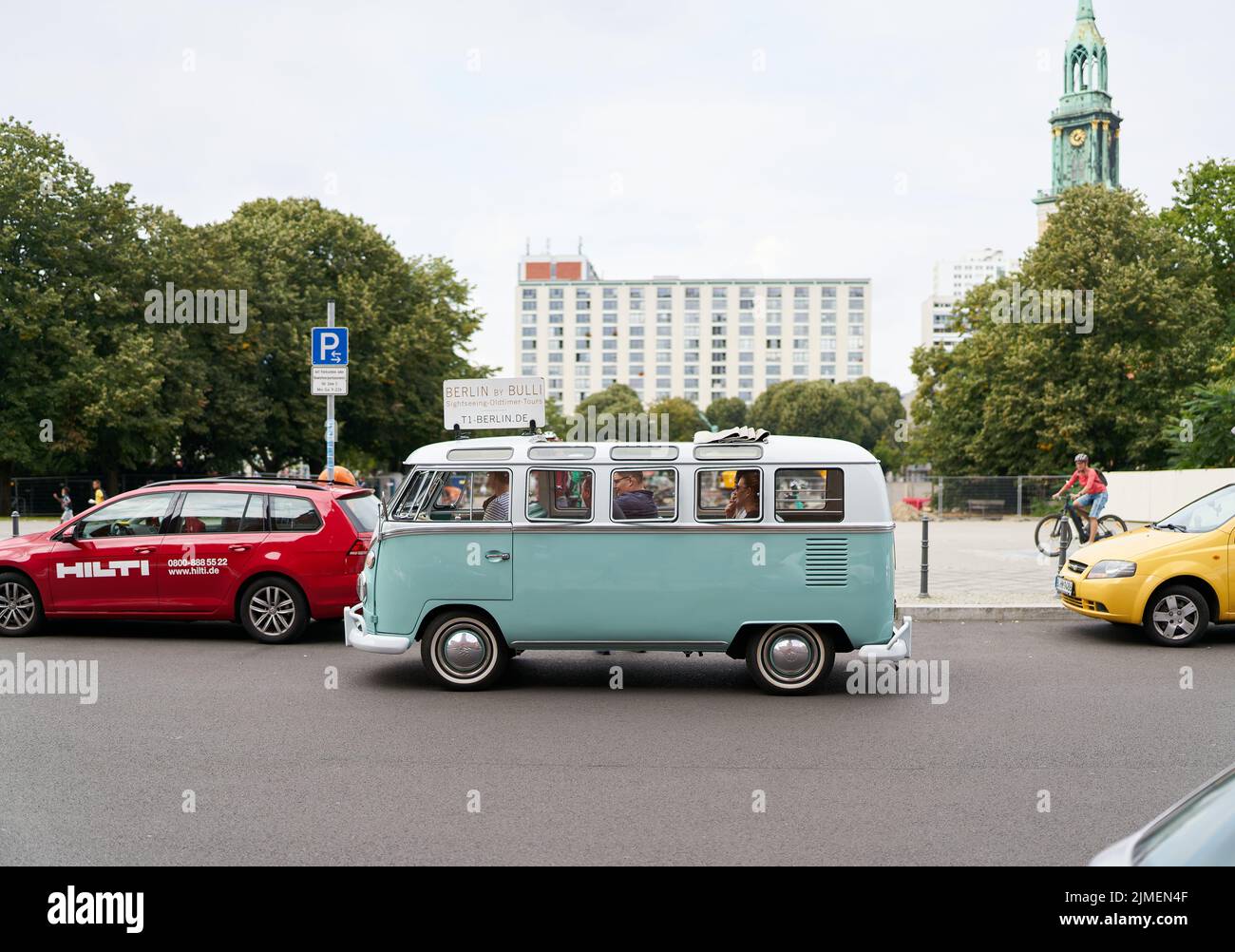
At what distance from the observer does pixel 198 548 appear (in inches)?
445

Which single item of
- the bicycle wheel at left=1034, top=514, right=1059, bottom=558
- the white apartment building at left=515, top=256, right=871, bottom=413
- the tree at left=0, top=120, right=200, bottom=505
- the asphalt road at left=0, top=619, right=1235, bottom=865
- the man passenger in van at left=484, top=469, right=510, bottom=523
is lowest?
the asphalt road at left=0, top=619, right=1235, bottom=865

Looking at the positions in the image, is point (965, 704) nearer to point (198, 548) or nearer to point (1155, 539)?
point (1155, 539)

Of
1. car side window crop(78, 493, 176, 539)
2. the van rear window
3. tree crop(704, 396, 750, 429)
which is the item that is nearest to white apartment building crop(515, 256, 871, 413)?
tree crop(704, 396, 750, 429)

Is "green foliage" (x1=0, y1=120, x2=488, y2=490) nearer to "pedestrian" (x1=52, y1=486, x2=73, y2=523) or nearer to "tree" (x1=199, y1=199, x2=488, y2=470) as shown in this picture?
"tree" (x1=199, y1=199, x2=488, y2=470)

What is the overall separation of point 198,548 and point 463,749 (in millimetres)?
5600

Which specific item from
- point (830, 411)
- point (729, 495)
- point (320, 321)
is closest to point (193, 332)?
point (320, 321)

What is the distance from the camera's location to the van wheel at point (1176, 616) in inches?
435

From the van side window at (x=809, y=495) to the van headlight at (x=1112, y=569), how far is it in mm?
4399

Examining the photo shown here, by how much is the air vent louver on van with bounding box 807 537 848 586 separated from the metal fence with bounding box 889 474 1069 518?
35.3 meters

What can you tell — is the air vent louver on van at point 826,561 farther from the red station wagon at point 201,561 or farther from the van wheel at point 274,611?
the van wheel at point 274,611

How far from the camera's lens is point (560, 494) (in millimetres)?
8828

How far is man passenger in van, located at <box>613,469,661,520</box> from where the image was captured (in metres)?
8.74
